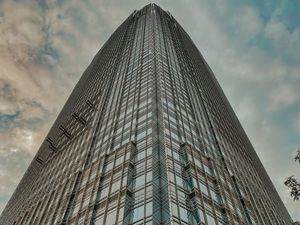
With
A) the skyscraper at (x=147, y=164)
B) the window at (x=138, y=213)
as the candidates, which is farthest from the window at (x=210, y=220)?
the window at (x=138, y=213)

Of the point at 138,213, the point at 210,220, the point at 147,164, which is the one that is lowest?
the point at 138,213

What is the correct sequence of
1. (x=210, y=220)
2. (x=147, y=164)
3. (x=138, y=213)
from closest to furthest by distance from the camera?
(x=138, y=213)
(x=210, y=220)
(x=147, y=164)

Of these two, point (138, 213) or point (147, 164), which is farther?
point (147, 164)

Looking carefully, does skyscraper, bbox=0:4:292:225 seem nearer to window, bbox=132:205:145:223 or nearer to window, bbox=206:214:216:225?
window, bbox=206:214:216:225

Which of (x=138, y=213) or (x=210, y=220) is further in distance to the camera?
(x=210, y=220)

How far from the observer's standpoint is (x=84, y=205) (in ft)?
136

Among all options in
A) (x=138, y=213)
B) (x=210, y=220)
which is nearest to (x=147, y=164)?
(x=138, y=213)

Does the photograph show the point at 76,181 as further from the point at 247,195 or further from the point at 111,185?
the point at 247,195

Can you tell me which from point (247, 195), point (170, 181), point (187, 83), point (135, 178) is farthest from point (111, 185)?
point (187, 83)

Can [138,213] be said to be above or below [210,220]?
below

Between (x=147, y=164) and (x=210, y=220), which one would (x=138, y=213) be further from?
(x=147, y=164)

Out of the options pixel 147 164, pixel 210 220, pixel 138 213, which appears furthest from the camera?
pixel 147 164

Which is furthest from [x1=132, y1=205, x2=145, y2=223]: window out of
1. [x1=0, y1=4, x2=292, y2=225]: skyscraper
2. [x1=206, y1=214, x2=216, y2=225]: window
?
[x1=206, y1=214, x2=216, y2=225]: window

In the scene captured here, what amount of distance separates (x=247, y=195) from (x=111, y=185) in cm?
2189
